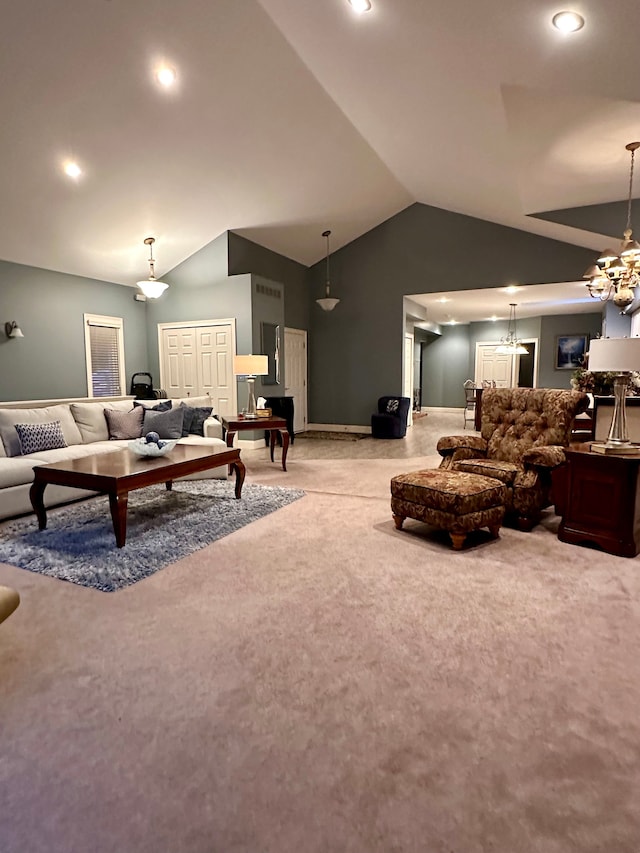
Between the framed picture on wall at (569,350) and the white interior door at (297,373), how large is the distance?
6.33 meters

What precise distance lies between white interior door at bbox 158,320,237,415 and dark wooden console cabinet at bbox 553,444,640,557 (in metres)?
5.03

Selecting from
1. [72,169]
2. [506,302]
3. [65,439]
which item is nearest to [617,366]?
[65,439]

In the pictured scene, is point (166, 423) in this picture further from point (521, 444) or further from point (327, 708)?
point (327, 708)

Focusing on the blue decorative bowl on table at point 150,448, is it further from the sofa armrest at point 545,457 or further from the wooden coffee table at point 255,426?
the sofa armrest at point 545,457

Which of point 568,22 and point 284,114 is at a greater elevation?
point 284,114

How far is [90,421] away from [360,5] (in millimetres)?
4297

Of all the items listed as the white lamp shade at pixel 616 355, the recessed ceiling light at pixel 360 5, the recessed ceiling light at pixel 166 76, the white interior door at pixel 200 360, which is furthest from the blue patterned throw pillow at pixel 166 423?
the white lamp shade at pixel 616 355

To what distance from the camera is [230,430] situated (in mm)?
5559

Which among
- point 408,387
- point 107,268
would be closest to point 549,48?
point 107,268

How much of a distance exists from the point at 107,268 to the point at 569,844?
743 cm

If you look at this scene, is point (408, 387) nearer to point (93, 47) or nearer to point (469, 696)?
point (93, 47)

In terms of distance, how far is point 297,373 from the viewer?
927 cm

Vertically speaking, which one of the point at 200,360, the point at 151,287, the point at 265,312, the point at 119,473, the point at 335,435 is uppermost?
the point at 151,287

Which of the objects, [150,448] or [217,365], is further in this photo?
[217,365]
